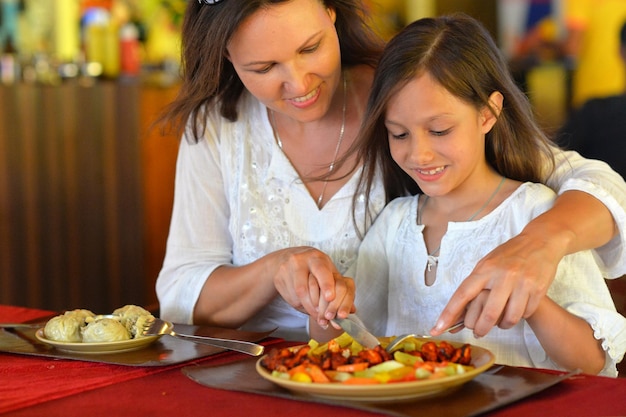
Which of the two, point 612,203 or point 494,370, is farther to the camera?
point 612,203

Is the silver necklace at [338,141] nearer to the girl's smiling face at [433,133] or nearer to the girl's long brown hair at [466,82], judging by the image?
the girl's long brown hair at [466,82]

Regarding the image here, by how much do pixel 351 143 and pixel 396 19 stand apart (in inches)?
180

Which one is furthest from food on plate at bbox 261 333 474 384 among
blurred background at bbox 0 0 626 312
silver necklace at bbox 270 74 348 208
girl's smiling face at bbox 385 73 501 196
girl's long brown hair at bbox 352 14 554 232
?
blurred background at bbox 0 0 626 312

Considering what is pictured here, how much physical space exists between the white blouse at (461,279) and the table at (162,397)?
321 mm

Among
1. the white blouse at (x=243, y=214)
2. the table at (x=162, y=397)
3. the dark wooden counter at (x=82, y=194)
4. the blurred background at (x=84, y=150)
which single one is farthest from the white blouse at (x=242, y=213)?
the dark wooden counter at (x=82, y=194)

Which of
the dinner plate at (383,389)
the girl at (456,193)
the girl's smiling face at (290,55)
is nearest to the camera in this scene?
the dinner plate at (383,389)

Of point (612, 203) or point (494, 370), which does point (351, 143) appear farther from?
point (494, 370)

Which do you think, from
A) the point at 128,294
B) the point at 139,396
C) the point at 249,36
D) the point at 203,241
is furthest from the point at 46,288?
the point at 139,396

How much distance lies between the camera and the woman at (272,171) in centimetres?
150

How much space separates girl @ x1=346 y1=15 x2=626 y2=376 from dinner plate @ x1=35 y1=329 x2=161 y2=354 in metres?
0.47

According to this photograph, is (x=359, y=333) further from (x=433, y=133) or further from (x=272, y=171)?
(x=272, y=171)

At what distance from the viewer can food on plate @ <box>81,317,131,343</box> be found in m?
1.29

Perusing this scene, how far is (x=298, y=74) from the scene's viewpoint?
1.54 meters

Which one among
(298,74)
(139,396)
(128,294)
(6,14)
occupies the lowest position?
(128,294)
